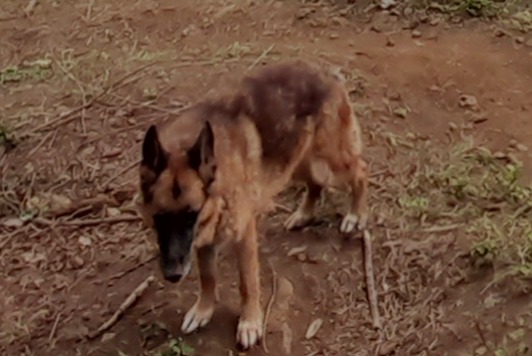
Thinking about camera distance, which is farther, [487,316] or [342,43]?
[342,43]

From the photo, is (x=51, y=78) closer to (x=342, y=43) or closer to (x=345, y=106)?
(x=342, y=43)

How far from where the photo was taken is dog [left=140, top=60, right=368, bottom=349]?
502cm

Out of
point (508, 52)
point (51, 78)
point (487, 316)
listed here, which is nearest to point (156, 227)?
point (487, 316)

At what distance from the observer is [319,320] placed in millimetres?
5719

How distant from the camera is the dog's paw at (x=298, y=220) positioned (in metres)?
6.29

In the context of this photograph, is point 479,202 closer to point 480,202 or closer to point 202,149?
point 480,202

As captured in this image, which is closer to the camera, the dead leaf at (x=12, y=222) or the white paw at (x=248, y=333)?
the white paw at (x=248, y=333)

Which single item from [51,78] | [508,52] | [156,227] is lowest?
[508,52]

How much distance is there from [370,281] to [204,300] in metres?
0.86

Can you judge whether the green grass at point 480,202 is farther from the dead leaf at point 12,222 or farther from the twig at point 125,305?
the dead leaf at point 12,222

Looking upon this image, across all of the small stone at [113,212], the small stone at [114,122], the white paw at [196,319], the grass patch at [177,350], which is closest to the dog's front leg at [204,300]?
the white paw at [196,319]

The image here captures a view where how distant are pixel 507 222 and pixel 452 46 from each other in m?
2.13

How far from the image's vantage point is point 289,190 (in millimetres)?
6668

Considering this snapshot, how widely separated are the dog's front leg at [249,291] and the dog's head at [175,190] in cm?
50
